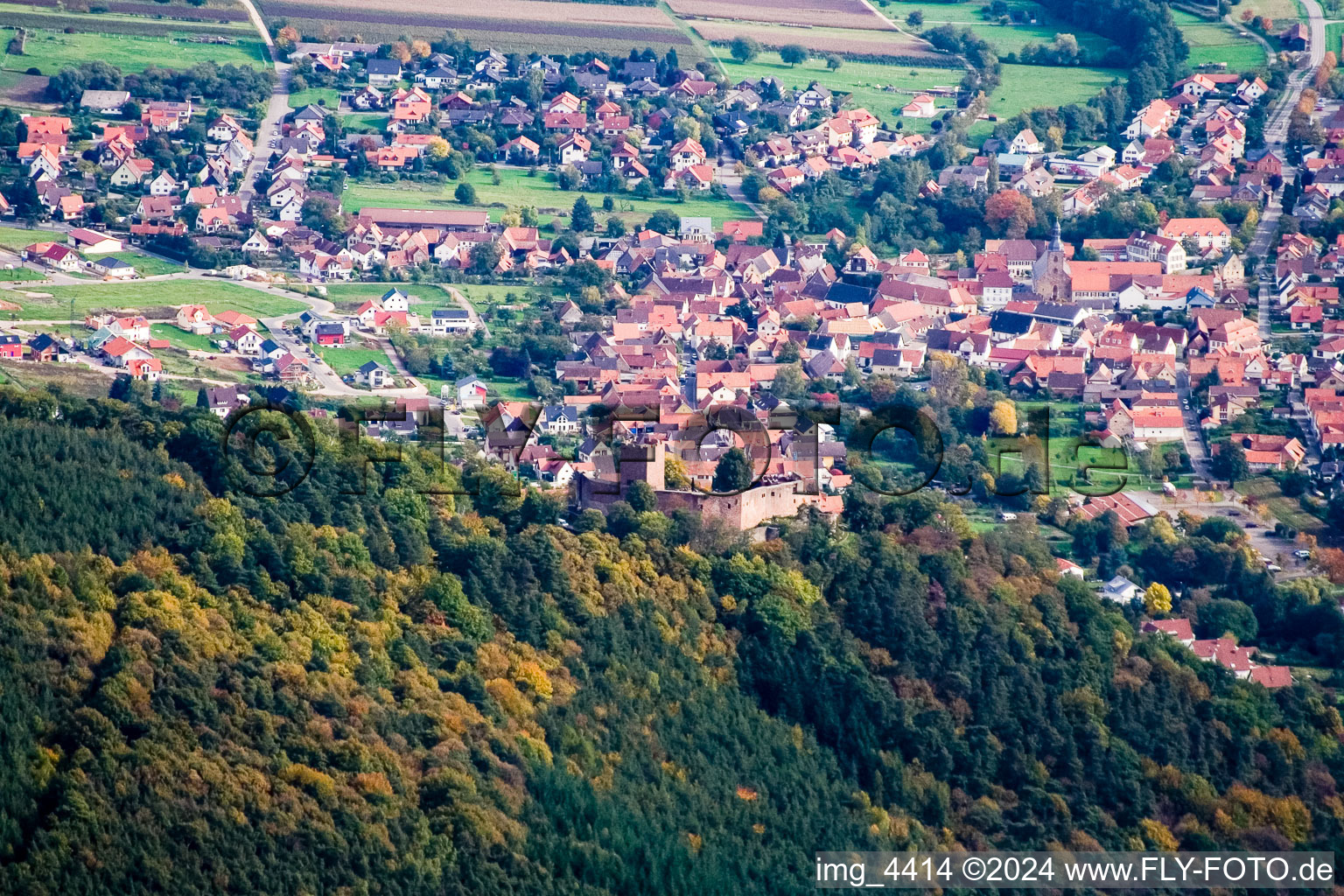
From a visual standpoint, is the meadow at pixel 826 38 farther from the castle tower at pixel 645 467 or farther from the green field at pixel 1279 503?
the castle tower at pixel 645 467

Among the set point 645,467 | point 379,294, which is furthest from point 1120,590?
point 379,294

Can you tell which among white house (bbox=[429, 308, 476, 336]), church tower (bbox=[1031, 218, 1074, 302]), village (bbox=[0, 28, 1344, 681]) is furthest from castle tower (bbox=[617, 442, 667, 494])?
church tower (bbox=[1031, 218, 1074, 302])

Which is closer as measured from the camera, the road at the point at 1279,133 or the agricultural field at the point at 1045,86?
the road at the point at 1279,133

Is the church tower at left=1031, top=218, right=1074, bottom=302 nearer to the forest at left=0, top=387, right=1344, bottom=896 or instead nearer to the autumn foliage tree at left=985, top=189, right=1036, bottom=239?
the autumn foliage tree at left=985, top=189, right=1036, bottom=239

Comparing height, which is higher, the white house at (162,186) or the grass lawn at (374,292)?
the grass lawn at (374,292)

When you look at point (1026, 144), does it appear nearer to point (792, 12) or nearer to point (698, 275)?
point (698, 275)

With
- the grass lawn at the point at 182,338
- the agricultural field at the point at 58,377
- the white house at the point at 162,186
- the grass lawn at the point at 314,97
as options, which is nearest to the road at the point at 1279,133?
the grass lawn at the point at 182,338

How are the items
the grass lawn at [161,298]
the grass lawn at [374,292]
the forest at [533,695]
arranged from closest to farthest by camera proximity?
the forest at [533,695] < the grass lawn at [161,298] < the grass lawn at [374,292]

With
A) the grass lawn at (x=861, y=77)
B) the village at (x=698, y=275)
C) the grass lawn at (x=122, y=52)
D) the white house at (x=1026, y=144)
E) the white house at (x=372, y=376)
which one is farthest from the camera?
the grass lawn at (x=861, y=77)
